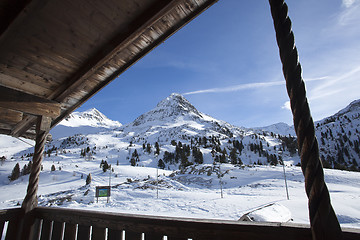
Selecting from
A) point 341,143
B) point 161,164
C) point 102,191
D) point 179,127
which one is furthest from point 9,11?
point 179,127

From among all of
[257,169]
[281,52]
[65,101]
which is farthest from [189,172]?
[281,52]

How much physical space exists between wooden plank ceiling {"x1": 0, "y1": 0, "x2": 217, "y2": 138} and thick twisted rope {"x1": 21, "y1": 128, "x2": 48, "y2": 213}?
0.52m

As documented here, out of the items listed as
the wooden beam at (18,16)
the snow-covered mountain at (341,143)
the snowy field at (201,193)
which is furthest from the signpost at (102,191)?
the snow-covered mountain at (341,143)

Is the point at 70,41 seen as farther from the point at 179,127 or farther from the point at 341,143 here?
the point at 179,127

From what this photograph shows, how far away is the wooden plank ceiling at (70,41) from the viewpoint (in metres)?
2.29

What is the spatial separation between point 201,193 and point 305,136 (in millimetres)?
22316

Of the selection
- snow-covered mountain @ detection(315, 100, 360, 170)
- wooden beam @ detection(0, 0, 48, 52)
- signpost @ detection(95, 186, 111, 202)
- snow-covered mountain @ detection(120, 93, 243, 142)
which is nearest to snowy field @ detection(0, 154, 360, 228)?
signpost @ detection(95, 186, 111, 202)

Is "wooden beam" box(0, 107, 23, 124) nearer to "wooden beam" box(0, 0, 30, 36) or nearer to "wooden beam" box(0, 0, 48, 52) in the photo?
"wooden beam" box(0, 0, 48, 52)

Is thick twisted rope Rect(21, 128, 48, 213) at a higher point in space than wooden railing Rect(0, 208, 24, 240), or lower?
higher

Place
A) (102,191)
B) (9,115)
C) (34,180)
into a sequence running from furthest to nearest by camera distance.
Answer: (102,191)
(9,115)
(34,180)

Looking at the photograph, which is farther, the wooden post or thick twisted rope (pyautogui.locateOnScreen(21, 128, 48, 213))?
thick twisted rope (pyautogui.locateOnScreen(21, 128, 48, 213))

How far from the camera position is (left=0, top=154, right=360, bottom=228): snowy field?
13422mm

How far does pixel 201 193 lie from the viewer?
71.0 feet

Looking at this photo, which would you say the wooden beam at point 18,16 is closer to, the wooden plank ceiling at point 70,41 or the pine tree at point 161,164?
the wooden plank ceiling at point 70,41
